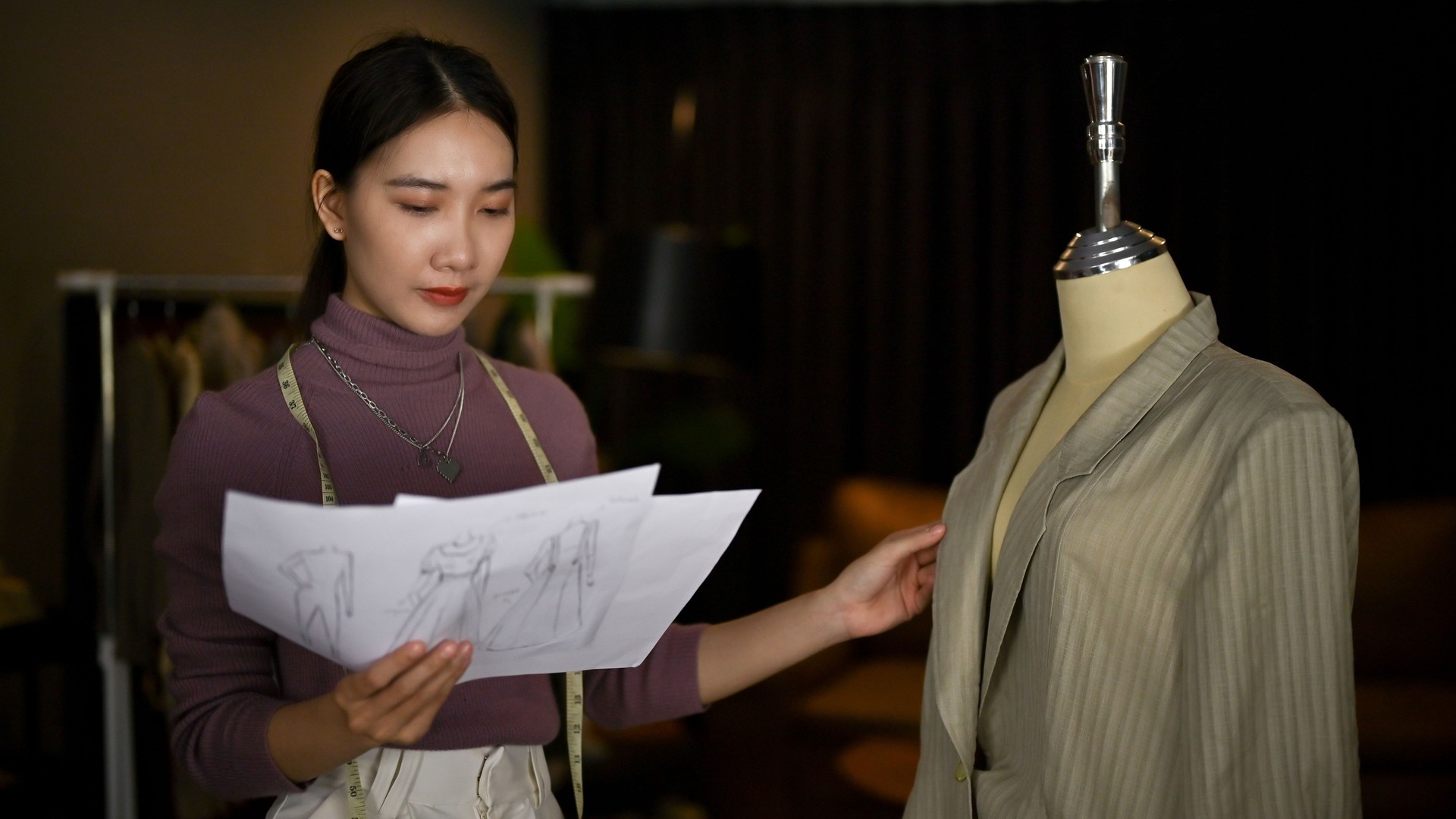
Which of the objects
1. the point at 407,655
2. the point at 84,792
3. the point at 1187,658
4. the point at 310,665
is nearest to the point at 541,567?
the point at 407,655

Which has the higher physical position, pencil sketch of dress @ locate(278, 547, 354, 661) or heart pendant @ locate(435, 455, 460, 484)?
heart pendant @ locate(435, 455, 460, 484)

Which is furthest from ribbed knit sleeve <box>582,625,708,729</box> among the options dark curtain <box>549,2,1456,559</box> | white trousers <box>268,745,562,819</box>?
dark curtain <box>549,2,1456,559</box>

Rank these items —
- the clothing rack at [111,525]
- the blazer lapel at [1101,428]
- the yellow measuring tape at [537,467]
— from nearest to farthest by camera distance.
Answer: the blazer lapel at [1101,428]
the yellow measuring tape at [537,467]
the clothing rack at [111,525]

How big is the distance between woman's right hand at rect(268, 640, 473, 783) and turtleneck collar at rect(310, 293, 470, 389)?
0.38 m

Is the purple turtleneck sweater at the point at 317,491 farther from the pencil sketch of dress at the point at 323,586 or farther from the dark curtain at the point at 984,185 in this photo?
the dark curtain at the point at 984,185

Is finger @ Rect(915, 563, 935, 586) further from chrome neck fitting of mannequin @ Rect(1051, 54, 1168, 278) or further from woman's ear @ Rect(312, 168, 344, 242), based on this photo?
woman's ear @ Rect(312, 168, 344, 242)

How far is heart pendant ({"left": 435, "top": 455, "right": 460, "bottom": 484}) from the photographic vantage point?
129 cm

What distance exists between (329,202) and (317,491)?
303 mm

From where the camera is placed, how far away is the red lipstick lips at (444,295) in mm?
1233

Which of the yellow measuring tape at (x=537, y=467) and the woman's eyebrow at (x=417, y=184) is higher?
the woman's eyebrow at (x=417, y=184)

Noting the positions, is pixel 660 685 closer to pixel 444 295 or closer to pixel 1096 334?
pixel 444 295

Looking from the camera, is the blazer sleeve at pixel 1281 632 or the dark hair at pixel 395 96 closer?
the blazer sleeve at pixel 1281 632

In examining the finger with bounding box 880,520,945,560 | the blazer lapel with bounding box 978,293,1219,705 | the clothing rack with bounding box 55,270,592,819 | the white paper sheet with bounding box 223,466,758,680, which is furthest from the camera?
the clothing rack with bounding box 55,270,592,819

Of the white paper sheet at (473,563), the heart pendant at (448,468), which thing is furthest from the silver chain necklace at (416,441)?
the white paper sheet at (473,563)
